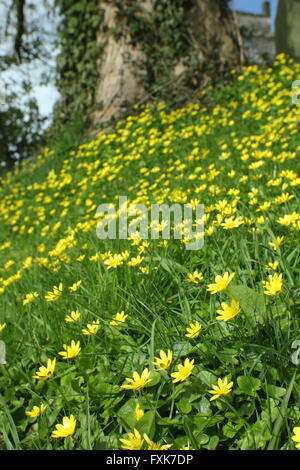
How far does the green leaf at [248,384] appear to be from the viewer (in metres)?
A: 1.29

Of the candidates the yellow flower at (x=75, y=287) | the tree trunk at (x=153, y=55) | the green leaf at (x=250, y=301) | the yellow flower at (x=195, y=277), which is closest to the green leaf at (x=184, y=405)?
the green leaf at (x=250, y=301)

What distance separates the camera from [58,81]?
7793 mm

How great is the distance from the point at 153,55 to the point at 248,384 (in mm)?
6488

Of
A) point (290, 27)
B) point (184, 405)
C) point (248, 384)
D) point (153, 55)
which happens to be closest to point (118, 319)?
point (184, 405)

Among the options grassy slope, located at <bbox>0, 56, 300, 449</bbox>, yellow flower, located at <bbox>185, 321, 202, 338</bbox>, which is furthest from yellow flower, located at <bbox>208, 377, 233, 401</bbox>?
yellow flower, located at <bbox>185, 321, 202, 338</bbox>

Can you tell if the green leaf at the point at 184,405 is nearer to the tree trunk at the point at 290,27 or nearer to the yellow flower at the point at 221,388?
the yellow flower at the point at 221,388

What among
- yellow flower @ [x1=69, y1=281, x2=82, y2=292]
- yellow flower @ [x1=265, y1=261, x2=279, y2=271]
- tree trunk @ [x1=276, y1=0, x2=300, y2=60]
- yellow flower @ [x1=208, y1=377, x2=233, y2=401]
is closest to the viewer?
yellow flower @ [x1=208, y1=377, x2=233, y2=401]

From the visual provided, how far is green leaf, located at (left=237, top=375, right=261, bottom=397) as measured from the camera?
1.29 metres

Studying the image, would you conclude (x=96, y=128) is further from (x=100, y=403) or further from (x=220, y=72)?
(x=100, y=403)

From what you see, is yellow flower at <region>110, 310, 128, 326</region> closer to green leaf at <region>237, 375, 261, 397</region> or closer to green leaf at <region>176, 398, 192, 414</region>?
green leaf at <region>176, 398, 192, 414</region>

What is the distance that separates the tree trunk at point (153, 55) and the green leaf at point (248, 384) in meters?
5.97

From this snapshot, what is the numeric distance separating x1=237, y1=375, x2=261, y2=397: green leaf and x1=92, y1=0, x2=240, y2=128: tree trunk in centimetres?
597
